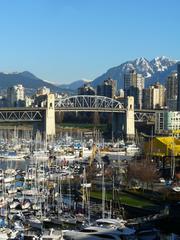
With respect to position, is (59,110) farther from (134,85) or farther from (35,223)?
(134,85)

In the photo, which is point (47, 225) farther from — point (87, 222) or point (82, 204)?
point (82, 204)

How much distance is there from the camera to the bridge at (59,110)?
70188 millimetres

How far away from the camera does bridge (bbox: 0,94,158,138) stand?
230 feet

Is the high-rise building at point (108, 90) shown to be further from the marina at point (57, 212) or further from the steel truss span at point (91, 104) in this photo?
the marina at point (57, 212)

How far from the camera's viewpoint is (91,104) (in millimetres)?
87562

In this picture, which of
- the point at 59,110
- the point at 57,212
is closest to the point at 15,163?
the point at 57,212

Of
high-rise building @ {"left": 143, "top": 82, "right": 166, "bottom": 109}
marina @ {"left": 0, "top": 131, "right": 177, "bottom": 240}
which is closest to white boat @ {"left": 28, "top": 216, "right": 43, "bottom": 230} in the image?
marina @ {"left": 0, "top": 131, "right": 177, "bottom": 240}

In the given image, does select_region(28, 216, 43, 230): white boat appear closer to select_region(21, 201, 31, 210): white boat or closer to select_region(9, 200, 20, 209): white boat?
select_region(21, 201, 31, 210): white boat

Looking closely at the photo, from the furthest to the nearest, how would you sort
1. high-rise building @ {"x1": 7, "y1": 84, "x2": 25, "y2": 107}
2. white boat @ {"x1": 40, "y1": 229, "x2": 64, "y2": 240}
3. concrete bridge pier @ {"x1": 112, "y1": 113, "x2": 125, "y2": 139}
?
1. high-rise building @ {"x1": 7, "y1": 84, "x2": 25, "y2": 107}
2. concrete bridge pier @ {"x1": 112, "y1": 113, "x2": 125, "y2": 139}
3. white boat @ {"x1": 40, "y1": 229, "x2": 64, "y2": 240}

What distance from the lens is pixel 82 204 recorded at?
22.8m

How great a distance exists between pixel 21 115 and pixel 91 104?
57.2 ft

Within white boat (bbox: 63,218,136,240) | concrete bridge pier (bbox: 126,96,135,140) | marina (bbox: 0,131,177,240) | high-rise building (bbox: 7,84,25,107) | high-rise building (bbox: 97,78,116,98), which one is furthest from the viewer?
high-rise building (bbox: 7,84,25,107)

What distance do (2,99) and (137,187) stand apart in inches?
4170

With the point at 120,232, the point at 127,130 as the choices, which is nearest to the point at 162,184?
the point at 120,232
